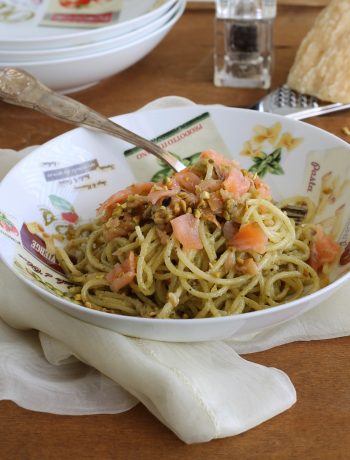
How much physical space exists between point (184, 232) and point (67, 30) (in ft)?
4.42

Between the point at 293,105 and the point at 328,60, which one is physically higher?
the point at 328,60

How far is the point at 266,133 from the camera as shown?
1.88m

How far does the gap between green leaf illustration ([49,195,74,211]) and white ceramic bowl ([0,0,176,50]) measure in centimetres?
54

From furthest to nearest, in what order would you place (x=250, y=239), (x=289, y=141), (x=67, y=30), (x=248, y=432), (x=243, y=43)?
(x=67, y=30)
(x=243, y=43)
(x=289, y=141)
(x=250, y=239)
(x=248, y=432)

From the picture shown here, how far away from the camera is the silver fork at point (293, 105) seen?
2.17 m

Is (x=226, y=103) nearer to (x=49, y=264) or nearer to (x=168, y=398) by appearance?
(x=49, y=264)

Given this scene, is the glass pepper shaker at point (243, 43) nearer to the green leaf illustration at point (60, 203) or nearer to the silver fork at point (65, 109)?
the silver fork at point (65, 109)

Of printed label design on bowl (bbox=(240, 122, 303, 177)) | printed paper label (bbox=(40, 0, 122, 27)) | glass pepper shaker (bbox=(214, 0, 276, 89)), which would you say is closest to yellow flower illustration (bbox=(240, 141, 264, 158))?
printed label design on bowl (bbox=(240, 122, 303, 177))

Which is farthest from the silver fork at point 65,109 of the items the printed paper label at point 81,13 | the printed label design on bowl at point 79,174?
the printed paper label at point 81,13

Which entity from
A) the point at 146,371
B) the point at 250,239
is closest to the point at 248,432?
the point at 146,371

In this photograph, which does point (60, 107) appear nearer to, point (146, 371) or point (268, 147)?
point (268, 147)

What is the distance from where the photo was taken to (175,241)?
1.49 meters

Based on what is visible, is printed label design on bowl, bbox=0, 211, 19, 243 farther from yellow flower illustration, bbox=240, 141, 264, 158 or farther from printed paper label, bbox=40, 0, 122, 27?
printed paper label, bbox=40, 0, 122, 27

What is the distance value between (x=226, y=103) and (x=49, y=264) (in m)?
0.98
